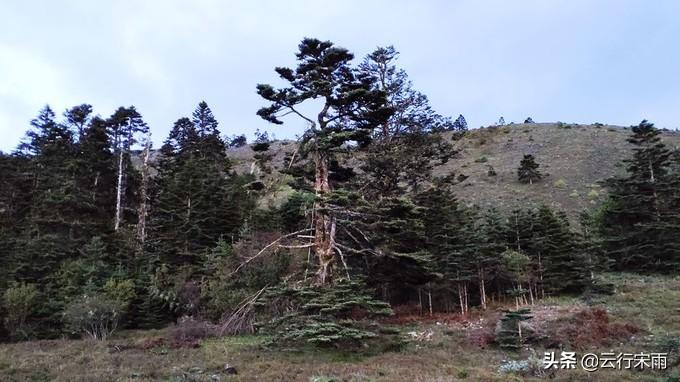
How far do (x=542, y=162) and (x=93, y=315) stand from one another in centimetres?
4476

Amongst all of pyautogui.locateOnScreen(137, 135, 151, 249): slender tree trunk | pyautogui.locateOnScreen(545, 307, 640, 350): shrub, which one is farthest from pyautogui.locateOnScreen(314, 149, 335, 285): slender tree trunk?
pyautogui.locateOnScreen(137, 135, 151, 249): slender tree trunk

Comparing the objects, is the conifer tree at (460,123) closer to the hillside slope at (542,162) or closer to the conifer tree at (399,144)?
the hillside slope at (542,162)

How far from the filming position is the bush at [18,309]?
82.8 ft

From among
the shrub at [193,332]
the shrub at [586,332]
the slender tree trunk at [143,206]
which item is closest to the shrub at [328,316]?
the shrub at [586,332]

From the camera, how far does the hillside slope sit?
4153 centimetres

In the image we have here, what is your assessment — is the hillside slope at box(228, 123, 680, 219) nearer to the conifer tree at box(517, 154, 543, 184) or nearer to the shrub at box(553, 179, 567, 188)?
the shrub at box(553, 179, 567, 188)

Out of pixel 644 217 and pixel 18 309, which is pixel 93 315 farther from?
pixel 644 217

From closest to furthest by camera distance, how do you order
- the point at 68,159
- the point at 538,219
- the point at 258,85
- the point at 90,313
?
the point at 258,85, the point at 90,313, the point at 538,219, the point at 68,159

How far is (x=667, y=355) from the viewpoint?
1251cm

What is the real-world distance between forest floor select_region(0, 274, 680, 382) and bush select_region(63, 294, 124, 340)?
201 centimetres

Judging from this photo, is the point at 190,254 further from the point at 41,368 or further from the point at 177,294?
the point at 41,368

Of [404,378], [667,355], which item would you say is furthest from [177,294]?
[667,355]

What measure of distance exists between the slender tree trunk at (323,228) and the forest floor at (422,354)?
3.09 meters

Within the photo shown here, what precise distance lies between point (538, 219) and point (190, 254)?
20.4m
